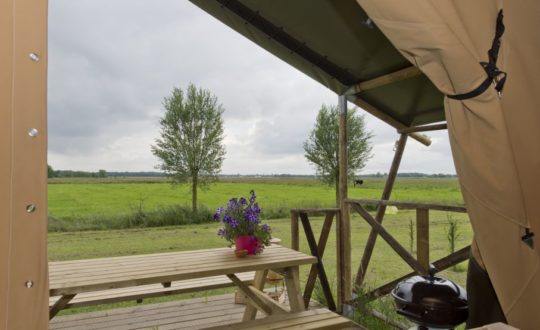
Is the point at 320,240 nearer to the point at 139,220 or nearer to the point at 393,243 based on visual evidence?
the point at 393,243

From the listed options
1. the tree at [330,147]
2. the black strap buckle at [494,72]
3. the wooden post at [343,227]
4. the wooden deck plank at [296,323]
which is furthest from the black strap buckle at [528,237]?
the tree at [330,147]

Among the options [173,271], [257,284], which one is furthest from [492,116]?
[257,284]

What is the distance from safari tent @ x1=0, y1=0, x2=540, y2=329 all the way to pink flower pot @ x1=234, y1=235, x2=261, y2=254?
1.17 m

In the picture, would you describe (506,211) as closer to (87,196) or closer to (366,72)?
(366,72)

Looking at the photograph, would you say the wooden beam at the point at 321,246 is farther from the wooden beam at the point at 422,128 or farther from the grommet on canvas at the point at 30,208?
the grommet on canvas at the point at 30,208

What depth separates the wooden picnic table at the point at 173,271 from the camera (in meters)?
1.63

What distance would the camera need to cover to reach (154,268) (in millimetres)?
1861

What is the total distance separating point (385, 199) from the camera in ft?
9.34

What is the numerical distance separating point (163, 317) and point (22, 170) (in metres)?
2.45

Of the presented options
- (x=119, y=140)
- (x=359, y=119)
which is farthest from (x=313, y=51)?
(x=359, y=119)

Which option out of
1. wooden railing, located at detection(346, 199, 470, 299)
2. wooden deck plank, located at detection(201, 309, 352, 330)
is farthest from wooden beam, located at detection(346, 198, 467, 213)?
wooden deck plank, located at detection(201, 309, 352, 330)

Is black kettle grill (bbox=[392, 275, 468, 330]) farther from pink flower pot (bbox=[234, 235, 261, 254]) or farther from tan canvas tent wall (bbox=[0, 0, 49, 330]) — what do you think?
tan canvas tent wall (bbox=[0, 0, 49, 330])

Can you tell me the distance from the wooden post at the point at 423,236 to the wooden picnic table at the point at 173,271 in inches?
29.4

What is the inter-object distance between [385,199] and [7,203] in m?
2.56
